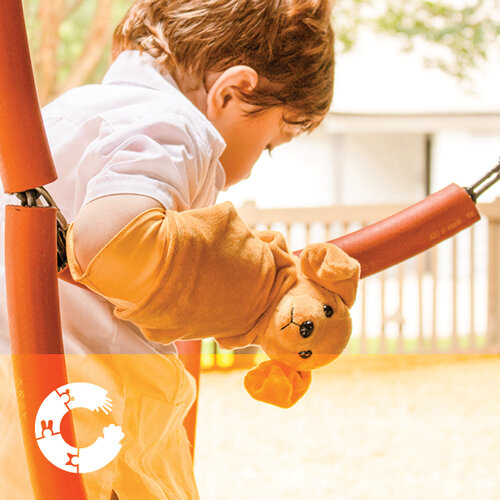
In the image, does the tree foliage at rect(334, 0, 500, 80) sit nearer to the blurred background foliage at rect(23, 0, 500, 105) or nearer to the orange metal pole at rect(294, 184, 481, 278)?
the blurred background foliage at rect(23, 0, 500, 105)

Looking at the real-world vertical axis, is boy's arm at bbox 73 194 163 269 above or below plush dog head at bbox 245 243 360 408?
above

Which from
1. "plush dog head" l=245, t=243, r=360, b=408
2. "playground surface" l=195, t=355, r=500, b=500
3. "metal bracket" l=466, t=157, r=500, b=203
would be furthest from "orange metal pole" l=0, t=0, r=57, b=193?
"playground surface" l=195, t=355, r=500, b=500

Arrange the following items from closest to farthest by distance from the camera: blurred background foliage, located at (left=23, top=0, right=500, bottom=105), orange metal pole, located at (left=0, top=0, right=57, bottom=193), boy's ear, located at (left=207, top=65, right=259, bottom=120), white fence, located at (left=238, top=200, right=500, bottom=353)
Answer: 1. orange metal pole, located at (left=0, top=0, right=57, bottom=193)
2. boy's ear, located at (left=207, top=65, right=259, bottom=120)
3. white fence, located at (left=238, top=200, right=500, bottom=353)
4. blurred background foliage, located at (left=23, top=0, right=500, bottom=105)

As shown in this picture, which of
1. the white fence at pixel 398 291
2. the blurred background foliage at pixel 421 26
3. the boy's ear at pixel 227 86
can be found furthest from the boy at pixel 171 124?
the blurred background foliage at pixel 421 26

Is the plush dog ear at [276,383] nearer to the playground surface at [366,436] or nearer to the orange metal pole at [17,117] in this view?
the orange metal pole at [17,117]

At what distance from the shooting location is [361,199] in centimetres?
261

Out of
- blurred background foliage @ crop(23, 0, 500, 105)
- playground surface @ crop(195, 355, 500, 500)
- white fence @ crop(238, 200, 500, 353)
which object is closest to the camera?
playground surface @ crop(195, 355, 500, 500)

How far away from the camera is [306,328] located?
28 cm

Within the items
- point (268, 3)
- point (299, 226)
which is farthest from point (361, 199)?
point (268, 3)

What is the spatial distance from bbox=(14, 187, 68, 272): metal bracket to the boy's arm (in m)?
0.01

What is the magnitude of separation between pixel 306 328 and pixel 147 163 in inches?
3.4

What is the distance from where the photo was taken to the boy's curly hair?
1.17ft

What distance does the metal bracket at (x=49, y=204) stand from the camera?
0.25m

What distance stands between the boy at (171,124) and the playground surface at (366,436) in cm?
24
